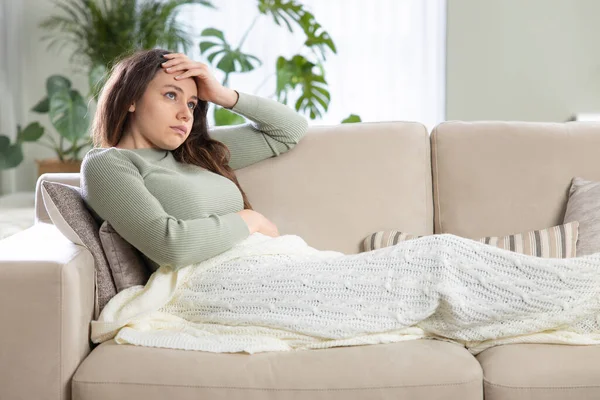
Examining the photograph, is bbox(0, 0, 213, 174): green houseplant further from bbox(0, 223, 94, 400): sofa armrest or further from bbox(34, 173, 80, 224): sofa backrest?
bbox(0, 223, 94, 400): sofa armrest

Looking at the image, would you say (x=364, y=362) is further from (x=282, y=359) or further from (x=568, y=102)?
(x=568, y=102)

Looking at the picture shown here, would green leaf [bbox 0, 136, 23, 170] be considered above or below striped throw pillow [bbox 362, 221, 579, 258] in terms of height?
below

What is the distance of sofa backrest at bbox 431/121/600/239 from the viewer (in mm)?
2160

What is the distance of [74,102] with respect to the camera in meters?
4.01

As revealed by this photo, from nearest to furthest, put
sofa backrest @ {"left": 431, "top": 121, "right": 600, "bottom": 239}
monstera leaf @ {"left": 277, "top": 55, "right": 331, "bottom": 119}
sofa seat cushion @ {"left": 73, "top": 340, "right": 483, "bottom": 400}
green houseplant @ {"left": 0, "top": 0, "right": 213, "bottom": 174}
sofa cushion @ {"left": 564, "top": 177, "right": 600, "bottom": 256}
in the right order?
1. sofa seat cushion @ {"left": 73, "top": 340, "right": 483, "bottom": 400}
2. sofa cushion @ {"left": 564, "top": 177, "right": 600, "bottom": 256}
3. sofa backrest @ {"left": 431, "top": 121, "right": 600, "bottom": 239}
4. monstera leaf @ {"left": 277, "top": 55, "right": 331, "bottom": 119}
5. green houseplant @ {"left": 0, "top": 0, "right": 213, "bottom": 174}

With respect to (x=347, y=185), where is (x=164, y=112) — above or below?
above

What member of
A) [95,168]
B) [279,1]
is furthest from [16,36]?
[95,168]

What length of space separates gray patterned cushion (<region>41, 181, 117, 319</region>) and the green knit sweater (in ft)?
0.15

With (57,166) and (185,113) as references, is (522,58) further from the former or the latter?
(185,113)

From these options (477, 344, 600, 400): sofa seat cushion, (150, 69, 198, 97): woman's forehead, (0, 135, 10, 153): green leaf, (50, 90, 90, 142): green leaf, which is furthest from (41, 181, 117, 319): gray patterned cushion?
(0, 135, 10, 153): green leaf

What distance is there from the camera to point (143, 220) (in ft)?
5.85

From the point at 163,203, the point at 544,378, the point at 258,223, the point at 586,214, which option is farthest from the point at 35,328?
the point at 586,214

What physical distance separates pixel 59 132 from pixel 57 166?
0.44 m

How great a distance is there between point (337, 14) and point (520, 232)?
2.88m
